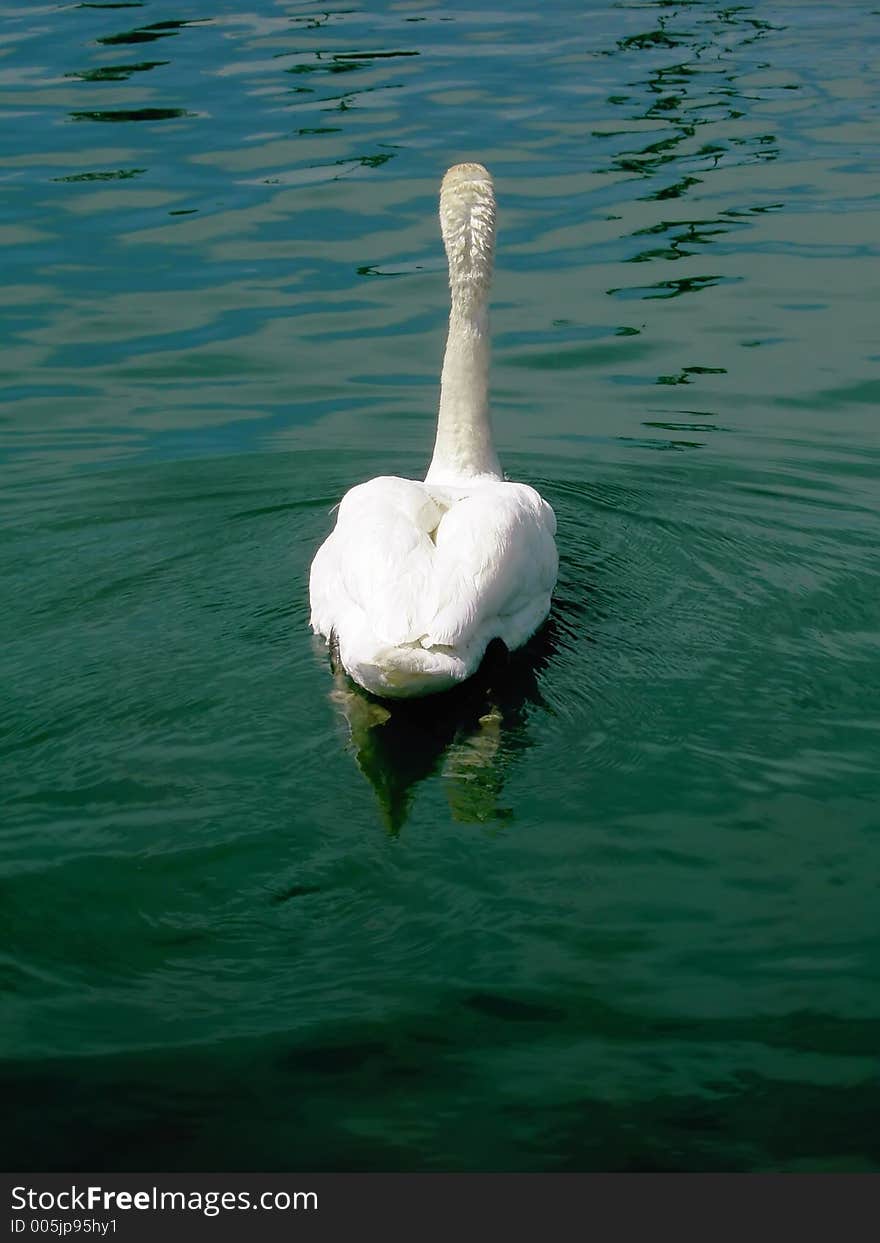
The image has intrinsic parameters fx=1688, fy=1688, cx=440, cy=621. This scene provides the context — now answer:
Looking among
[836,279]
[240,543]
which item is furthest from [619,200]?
[240,543]

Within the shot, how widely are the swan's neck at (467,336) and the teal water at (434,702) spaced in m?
0.86

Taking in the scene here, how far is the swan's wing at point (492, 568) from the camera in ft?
23.5

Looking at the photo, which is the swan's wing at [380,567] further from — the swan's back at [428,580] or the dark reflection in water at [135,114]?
the dark reflection in water at [135,114]

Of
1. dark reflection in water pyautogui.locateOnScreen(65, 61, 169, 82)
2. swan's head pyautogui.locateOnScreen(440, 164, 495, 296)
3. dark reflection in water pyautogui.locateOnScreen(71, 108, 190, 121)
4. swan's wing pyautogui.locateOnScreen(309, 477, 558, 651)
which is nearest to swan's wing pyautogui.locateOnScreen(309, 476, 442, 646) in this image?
swan's wing pyautogui.locateOnScreen(309, 477, 558, 651)

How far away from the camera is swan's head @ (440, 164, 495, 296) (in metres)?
9.66

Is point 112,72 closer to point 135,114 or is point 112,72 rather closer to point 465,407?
point 135,114

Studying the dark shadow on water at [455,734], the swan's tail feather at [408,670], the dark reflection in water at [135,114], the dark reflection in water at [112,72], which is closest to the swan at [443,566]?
the swan's tail feather at [408,670]

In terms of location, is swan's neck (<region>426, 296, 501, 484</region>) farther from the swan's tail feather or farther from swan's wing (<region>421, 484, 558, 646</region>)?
the swan's tail feather

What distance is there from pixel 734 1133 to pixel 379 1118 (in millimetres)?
1031

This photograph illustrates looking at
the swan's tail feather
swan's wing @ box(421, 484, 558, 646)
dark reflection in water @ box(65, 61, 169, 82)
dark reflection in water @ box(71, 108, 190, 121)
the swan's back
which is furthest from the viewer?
dark reflection in water @ box(65, 61, 169, 82)

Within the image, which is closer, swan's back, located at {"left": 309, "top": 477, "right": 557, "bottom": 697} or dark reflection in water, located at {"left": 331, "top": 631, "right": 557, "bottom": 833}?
dark reflection in water, located at {"left": 331, "top": 631, "right": 557, "bottom": 833}

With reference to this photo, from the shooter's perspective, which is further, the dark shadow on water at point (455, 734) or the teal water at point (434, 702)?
the dark shadow on water at point (455, 734)

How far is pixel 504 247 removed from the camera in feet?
53.1

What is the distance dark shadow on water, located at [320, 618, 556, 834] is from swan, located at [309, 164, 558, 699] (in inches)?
6.2
